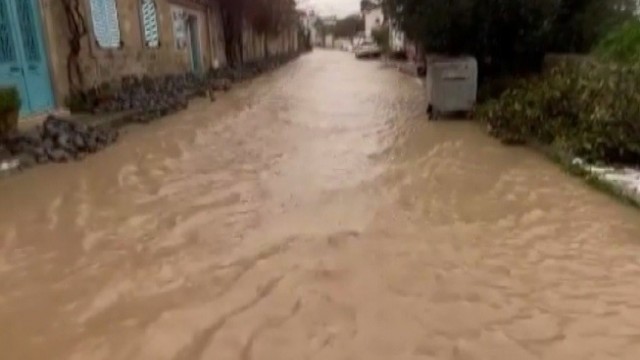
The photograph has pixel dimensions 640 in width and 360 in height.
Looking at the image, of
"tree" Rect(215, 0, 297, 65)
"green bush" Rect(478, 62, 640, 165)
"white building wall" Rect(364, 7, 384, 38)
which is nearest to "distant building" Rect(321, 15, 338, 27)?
"white building wall" Rect(364, 7, 384, 38)

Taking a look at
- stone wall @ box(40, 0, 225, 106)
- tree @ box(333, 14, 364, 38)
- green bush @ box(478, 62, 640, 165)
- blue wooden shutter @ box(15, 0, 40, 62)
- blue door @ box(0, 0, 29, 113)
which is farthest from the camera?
tree @ box(333, 14, 364, 38)

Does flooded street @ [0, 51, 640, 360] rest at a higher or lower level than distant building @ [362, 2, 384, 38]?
lower

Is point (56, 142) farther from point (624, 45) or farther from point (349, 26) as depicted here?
point (349, 26)

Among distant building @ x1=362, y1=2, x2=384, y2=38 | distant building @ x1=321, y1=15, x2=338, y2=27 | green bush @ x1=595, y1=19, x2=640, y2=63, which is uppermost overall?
distant building @ x1=321, y1=15, x2=338, y2=27

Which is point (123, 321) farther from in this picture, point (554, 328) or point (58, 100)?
point (58, 100)

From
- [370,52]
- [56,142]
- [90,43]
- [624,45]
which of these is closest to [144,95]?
[90,43]

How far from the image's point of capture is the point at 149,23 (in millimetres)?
15156

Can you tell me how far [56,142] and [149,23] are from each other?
8.67 meters

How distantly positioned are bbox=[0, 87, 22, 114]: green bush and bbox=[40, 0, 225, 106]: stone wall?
10.7 ft

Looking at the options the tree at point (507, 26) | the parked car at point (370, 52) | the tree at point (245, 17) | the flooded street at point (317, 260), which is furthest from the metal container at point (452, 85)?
the parked car at point (370, 52)

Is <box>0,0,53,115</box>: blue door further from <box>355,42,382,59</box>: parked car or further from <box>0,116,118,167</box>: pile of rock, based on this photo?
<box>355,42,382,59</box>: parked car

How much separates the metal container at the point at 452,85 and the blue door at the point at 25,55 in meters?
6.92

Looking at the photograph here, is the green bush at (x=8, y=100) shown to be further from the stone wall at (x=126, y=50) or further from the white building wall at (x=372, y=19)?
the white building wall at (x=372, y=19)

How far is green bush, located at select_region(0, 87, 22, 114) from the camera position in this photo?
23.1 ft
